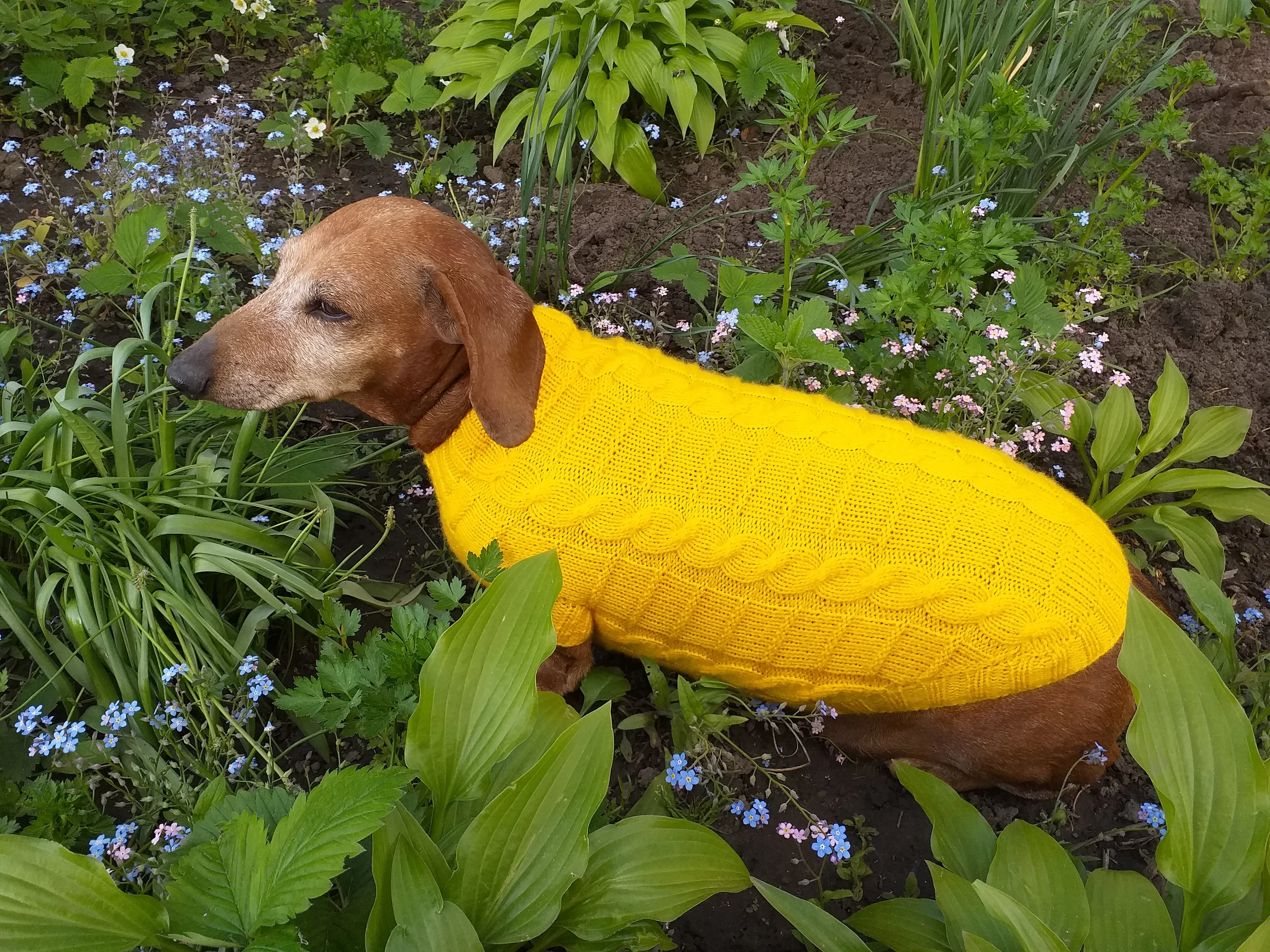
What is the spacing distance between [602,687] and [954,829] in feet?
3.16

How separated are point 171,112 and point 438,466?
10.4 feet

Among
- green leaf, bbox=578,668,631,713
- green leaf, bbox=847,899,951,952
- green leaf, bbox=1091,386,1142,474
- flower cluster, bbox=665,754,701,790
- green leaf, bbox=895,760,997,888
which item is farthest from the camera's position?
green leaf, bbox=1091,386,1142,474

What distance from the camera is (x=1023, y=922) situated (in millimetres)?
1354

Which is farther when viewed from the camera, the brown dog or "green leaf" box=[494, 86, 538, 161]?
"green leaf" box=[494, 86, 538, 161]

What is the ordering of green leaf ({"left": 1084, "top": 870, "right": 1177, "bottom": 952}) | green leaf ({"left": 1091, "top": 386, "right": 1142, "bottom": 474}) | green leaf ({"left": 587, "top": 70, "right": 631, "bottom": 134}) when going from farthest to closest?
green leaf ({"left": 587, "top": 70, "right": 631, "bottom": 134})
green leaf ({"left": 1091, "top": 386, "right": 1142, "bottom": 474})
green leaf ({"left": 1084, "top": 870, "right": 1177, "bottom": 952})

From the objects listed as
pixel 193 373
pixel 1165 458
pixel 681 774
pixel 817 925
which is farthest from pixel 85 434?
pixel 1165 458

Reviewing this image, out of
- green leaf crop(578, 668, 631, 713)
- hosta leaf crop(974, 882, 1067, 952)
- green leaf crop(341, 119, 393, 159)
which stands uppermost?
green leaf crop(341, 119, 393, 159)

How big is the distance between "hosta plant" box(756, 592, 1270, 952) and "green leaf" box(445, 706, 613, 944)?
0.37 metres

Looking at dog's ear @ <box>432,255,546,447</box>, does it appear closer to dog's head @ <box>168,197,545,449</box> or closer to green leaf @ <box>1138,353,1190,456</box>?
dog's head @ <box>168,197,545,449</box>

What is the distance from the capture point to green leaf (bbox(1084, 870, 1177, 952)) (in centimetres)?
155

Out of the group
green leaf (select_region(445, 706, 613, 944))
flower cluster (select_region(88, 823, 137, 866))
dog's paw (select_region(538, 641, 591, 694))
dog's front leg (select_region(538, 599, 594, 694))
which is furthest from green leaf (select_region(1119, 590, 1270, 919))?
flower cluster (select_region(88, 823, 137, 866))

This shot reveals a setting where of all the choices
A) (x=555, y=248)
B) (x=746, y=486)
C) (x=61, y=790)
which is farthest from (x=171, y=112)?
(x=746, y=486)

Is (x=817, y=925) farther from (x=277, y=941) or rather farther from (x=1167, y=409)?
(x=1167, y=409)

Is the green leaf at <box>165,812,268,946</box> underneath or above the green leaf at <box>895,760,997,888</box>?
above
